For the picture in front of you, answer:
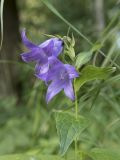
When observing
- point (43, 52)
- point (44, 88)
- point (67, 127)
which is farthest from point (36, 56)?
point (44, 88)

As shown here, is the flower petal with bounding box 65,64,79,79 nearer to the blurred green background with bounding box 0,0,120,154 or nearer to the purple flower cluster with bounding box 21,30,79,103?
the purple flower cluster with bounding box 21,30,79,103

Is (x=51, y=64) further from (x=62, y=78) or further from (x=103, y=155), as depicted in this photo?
(x=103, y=155)

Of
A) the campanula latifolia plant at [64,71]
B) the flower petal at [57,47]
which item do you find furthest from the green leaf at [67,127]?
the flower petal at [57,47]

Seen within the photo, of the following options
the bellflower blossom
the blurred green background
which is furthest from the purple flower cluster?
the blurred green background

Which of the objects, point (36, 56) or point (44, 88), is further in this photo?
point (44, 88)

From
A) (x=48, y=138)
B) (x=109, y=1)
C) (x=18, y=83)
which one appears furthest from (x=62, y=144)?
(x=109, y=1)

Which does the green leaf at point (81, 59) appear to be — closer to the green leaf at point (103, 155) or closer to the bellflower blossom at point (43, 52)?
the bellflower blossom at point (43, 52)

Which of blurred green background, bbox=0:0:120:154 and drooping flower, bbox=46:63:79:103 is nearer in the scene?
drooping flower, bbox=46:63:79:103
